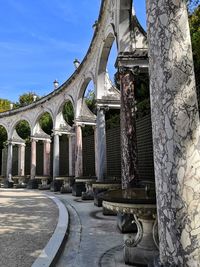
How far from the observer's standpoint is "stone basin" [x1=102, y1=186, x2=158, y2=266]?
3941mm

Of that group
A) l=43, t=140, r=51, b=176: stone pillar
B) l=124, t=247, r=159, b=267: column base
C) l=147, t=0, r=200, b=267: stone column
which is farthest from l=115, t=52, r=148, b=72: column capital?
l=43, t=140, r=51, b=176: stone pillar

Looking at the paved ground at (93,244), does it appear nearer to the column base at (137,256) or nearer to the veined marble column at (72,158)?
the column base at (137,256)

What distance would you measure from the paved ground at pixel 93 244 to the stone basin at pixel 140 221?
0.82 feet

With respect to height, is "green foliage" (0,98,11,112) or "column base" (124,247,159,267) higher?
"green foliage" (0,98,11,112)

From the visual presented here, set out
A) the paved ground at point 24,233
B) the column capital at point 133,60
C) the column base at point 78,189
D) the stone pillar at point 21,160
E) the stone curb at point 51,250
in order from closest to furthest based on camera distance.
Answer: the stone curb at point 51,250, the paved ground at point 24,233, the column capital at point 133,60, the column base at point 78,189, the stone pillar at point 21,160

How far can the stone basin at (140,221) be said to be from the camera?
3.94 m

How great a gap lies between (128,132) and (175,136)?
450 centimetres

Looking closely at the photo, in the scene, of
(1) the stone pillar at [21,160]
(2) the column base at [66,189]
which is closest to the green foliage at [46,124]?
(1) the stone pillar at [21,160]

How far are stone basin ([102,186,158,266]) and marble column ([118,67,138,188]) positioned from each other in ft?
8.34

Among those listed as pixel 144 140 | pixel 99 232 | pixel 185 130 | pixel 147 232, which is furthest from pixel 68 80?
pixel 185 130

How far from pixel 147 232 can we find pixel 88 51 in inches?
437

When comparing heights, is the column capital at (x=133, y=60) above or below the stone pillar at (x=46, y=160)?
above

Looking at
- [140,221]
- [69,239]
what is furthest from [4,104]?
[140,221]

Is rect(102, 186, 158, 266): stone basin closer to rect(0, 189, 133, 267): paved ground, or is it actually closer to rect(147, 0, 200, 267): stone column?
rect(0, 189, 133, 267): paved ground
